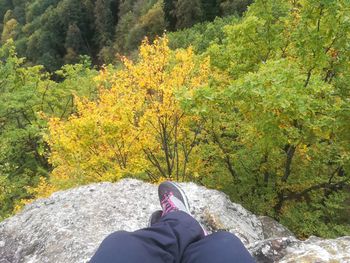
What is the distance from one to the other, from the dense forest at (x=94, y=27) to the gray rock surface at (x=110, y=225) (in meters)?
35.0

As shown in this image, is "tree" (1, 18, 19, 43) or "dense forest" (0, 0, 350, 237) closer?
"dense forest" (0, 0, 350, 237)

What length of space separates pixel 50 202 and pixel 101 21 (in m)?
53.8

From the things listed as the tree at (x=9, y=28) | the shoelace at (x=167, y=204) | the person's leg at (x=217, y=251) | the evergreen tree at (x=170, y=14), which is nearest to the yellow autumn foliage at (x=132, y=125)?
the shoelace at (x=167, y=204)

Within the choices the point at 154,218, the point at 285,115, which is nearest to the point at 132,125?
the point at 285,115

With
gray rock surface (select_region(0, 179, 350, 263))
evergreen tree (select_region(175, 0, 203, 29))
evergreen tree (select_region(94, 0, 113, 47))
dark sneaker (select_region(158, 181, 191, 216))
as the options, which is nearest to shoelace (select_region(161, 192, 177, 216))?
dark sneaker (select_region(158, 181, 191, 216))

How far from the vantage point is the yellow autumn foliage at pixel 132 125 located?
9914mm

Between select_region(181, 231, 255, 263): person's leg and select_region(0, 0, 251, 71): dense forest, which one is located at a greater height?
select_region(181, 231, 255, 263): person's leg

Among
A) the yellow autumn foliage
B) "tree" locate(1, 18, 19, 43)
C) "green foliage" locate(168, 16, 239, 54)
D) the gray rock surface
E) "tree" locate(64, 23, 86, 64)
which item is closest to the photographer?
the gray rock surface

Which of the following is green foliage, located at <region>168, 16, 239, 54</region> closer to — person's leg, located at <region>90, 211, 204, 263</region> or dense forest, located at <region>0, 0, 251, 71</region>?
dense forest, located at <region>0, 0, 251, 71</region>

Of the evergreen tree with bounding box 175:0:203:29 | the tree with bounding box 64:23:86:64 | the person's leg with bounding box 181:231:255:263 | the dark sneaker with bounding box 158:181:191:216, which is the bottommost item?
the tree with bounding box 64:23:86:64

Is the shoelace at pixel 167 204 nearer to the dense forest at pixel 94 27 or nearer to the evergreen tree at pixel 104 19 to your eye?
Result: the dense forest at pixel 94 27

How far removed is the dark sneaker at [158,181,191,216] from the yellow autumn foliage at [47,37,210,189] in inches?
189

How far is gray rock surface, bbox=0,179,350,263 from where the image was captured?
4633 millimetres

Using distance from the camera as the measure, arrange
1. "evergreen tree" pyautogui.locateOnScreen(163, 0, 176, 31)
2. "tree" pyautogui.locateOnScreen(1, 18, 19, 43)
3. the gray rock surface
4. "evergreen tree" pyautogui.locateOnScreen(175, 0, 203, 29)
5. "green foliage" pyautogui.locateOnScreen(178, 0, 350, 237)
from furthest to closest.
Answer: "tree" pyautogui.locateOnScreen(1, 18, 19, 43) → "evergreen tree" pyautogui.locateOnScreen(163, 0, 176, 31) → "evergreen tree" pyautogui.locateOnScreen(175, 0, 203, 29) → "green foliage" pyautogui.locateOnScreen(178, 0, 350, 237) → the gray rock surface
